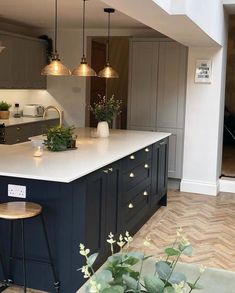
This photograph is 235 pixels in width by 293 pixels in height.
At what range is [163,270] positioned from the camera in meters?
1.25

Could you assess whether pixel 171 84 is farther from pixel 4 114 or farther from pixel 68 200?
pixel 68 200

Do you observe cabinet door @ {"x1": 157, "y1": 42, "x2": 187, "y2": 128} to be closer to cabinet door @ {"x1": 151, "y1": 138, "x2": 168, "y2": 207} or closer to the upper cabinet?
cabinet door @ {"x1": 151, "y1": 138, "x2": 168, "y2": 207}

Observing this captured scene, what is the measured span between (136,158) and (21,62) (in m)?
3.60

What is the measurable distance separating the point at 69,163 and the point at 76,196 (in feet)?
1.22

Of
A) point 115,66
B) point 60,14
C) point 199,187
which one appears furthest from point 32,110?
point 115,66

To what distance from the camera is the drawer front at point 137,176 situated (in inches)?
170

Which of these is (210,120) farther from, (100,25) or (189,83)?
(100,25)

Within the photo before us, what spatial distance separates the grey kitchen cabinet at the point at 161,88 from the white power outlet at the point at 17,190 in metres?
3.97

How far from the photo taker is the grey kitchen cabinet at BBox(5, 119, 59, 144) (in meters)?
6.57

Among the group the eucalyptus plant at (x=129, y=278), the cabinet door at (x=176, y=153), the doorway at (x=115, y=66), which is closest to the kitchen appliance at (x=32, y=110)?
the doorway at (x=115, y=66)

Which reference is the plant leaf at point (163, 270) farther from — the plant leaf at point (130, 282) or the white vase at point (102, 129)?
the white vase at point (102, 129)

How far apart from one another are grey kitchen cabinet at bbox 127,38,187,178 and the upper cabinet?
5.52 ft

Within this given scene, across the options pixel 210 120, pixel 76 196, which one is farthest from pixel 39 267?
pixel 210 120

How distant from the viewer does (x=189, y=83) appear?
666cm
